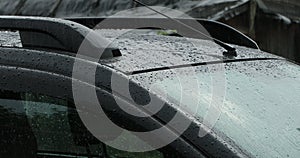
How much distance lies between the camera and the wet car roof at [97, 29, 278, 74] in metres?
2.27

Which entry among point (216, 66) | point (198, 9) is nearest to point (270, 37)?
point (198, 9)

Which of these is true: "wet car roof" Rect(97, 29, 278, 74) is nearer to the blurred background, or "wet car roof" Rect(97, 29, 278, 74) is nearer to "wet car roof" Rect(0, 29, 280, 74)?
"wet car roof" Rect(0, 29, 280, 74)

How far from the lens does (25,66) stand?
2.24 m

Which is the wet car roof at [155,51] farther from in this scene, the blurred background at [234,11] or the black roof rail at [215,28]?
the blurred background at [234,11]

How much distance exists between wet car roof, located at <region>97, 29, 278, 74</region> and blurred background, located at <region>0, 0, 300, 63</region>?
17.0 ft

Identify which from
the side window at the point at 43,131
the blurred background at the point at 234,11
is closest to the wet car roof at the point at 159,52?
the side window at the point at 43,131

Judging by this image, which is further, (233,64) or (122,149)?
(233,64)

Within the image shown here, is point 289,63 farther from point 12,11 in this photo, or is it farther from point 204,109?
point 12,11

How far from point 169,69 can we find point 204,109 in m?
0.28

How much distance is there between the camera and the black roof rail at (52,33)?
7.18 ft

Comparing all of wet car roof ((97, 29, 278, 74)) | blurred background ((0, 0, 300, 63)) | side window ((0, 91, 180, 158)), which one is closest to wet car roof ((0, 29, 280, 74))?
wet car roof ((97, 29, 278, 74))

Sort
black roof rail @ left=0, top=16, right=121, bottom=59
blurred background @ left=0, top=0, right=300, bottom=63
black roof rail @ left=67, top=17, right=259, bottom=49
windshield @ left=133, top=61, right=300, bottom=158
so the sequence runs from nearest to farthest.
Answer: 1. windshield @ left=133, top=61, right=300, bottom=158
2. black roof rail @ left=0, top=16, right=121, bottom=59
3. black roof rail @ left=67, top=17, right=259, bottom=49
4. blurred background @ left=0, top=0, right=300, bottom=63

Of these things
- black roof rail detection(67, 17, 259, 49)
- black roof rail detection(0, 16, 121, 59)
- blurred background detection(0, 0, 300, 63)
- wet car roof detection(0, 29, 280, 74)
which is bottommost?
blurred background detection(0, 0, 300, 63)

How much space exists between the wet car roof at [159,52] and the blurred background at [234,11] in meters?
5.19
